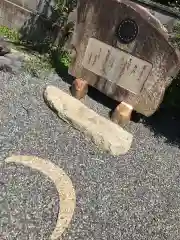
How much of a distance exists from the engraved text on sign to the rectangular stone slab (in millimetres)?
729

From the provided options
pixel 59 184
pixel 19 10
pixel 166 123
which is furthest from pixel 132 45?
pixel 19 10

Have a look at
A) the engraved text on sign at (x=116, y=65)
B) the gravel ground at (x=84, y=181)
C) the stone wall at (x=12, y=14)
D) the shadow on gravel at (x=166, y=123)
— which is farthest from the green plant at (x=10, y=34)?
the shadow on gravel at (x=166, y=123)

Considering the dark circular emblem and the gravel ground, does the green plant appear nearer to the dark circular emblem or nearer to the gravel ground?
the gravel ground

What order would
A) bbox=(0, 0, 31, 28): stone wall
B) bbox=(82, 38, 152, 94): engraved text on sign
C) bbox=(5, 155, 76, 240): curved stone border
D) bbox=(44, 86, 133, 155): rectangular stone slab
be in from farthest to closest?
1. bbox=(0, 0, 31, 28): stone wall
2. bbox=(82, 38, 152, 94): engraved text on sign
3. bbox=(44, 86, 133, 155): rectangular stone slab
4. bbox=(5, 155, 76, 240): curved stone border

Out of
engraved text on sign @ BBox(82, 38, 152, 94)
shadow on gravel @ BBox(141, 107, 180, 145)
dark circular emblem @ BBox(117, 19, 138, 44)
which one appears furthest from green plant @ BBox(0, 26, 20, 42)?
shadow on gravel @ BBox(141, 107, 180, 145)

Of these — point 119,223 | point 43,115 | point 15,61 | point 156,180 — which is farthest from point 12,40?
point 119,223

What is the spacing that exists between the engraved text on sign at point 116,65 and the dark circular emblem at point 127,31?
236mm

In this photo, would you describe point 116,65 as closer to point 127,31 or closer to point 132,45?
point 132,45

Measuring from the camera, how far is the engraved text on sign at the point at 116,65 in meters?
6.34

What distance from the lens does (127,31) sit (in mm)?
6215

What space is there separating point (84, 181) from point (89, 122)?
4.04ft

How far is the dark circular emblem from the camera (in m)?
6.12

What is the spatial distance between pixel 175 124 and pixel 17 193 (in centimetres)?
346

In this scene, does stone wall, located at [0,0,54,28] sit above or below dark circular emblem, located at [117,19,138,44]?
below
